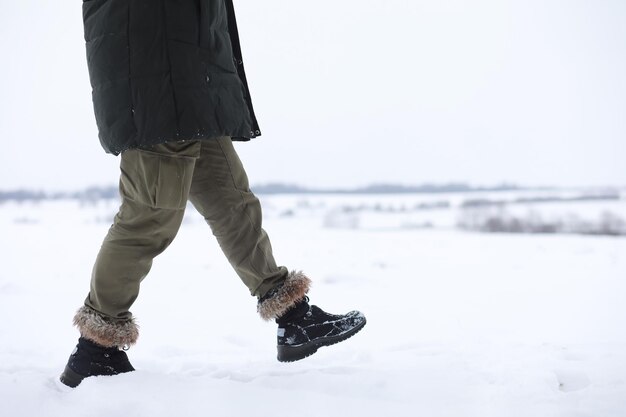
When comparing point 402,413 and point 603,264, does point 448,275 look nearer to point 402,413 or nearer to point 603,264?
point 603,264

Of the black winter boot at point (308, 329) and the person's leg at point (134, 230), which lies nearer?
the person's leg at point (134, 230)

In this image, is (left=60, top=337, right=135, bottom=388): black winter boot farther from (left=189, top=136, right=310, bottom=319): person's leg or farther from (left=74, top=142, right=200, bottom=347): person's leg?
(left=189, top=136, right=310, bottom=319): person's leg

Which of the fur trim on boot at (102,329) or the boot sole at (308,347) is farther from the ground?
the fur trim on boot at (102,329)

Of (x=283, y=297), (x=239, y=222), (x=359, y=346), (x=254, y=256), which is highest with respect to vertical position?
(x=239, y=222)

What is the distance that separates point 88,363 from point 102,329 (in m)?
0.12

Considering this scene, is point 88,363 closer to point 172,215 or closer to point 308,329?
point 172,215

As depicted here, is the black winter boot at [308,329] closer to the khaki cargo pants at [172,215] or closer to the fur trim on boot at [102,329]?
the khaki cargo pants at [172,215]

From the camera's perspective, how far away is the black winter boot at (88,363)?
1603 mm

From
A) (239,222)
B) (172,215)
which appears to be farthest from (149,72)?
(239,222)

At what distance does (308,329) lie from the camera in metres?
1.73

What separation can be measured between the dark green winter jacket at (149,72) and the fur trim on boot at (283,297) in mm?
539

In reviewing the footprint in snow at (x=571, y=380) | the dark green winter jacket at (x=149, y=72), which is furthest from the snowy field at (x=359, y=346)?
the dark green winter jacket at (x=149, y=72)

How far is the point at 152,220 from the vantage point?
158cm

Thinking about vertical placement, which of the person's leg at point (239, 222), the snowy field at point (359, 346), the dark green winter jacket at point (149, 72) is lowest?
the snowy field at point (359, 346)
